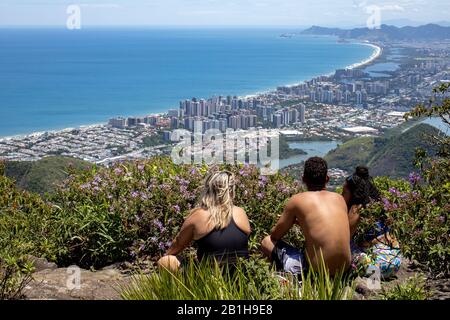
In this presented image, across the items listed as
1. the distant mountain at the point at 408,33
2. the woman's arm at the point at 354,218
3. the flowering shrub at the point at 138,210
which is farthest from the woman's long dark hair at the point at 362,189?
the distant mountain at the point at 408,33

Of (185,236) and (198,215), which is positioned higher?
(198,215)

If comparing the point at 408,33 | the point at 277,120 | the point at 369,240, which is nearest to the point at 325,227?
the point at 369,240

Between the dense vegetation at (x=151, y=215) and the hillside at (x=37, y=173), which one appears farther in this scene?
the hillside at (x=37, y=173)

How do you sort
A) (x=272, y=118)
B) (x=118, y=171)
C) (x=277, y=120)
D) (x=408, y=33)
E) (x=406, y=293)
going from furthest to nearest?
(x=408, y=33) < (x=277, y=120) < (x=272, y=118) < (x=118, y=171) < (x=406, y=293)

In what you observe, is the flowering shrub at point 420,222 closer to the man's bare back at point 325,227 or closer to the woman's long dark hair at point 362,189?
the woman's long dark hair at point 362,189

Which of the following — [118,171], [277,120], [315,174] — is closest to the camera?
[315,174]

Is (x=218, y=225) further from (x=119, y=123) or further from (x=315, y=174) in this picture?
(x=119, y=123)

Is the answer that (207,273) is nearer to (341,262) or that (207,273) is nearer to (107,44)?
(341,262)
